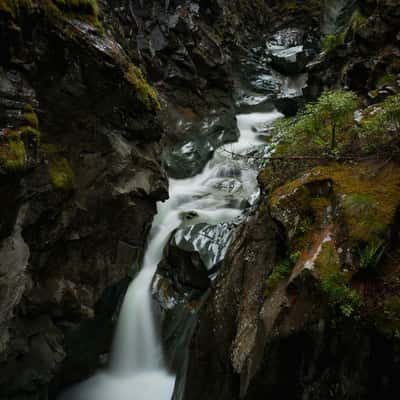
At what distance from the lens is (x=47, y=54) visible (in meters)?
5.16

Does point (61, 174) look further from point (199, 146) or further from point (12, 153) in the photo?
point (199, 146)

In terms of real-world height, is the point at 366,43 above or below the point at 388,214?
above

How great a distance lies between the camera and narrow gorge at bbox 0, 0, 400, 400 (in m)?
3.26

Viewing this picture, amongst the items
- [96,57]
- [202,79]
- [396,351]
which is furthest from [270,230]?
[202,79]

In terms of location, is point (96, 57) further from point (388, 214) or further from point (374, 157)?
point (388, 214)

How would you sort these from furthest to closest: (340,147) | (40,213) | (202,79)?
(202,79)
(40,213)
(340,147)

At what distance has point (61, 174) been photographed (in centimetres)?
574

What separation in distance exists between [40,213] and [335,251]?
14.5ft

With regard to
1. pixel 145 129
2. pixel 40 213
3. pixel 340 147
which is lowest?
pixel 40 213

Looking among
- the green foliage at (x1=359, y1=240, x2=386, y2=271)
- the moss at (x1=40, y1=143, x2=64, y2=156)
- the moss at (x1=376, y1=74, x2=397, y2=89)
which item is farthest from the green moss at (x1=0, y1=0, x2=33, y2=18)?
the moss at (x1=376, y1=74, x2=397, y2=89)

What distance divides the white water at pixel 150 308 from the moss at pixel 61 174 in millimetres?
3191

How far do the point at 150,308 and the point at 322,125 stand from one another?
5.72m

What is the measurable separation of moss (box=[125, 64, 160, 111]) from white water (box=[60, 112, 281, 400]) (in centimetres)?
181

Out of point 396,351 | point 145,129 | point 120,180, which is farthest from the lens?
point 145,129
